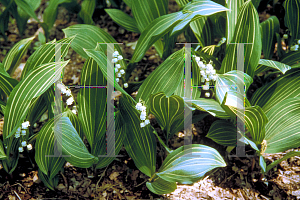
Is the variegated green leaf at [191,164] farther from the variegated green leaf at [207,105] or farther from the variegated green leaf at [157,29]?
the variegated green leaf at [157,29]

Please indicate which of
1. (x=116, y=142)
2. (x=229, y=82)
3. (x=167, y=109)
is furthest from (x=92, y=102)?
(x=229, y=82)

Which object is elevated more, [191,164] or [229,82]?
[229,82]

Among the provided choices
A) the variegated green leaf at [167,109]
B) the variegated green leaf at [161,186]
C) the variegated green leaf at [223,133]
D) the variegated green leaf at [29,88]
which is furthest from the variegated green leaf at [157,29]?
the variegated green leaf at [161,186]

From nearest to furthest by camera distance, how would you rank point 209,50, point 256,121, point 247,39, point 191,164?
point 191,164 < point 256,121 < point 247,39 < point 209,50

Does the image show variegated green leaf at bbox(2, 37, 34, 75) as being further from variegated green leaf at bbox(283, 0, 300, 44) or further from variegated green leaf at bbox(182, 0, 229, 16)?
variegated green leaf at bbox(283, 0, 300, 44)

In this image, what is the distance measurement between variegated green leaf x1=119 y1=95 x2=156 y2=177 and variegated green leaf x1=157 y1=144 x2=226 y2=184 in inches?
5.3

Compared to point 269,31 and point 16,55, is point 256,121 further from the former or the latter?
point 16,55

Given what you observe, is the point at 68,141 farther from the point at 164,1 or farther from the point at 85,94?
the point at 164,1

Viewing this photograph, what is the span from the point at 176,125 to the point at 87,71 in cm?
51

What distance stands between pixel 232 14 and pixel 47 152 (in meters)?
1.16

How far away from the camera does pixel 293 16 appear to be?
1619 millimetres

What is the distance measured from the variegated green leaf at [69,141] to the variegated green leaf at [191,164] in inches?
13.5

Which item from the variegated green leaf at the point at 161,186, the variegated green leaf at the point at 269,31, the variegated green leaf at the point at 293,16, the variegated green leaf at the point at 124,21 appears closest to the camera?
the variegated green leaf at the point at 161,186

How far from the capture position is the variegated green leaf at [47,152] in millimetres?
1286
